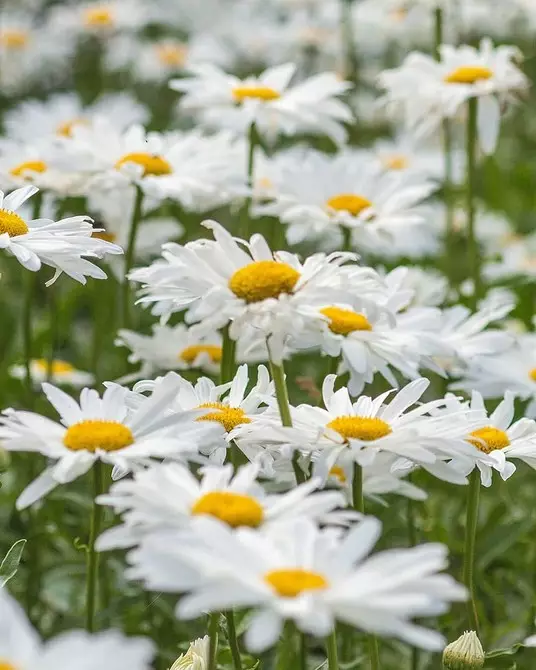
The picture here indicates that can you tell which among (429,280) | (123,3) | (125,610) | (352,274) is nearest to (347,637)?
(125,610)

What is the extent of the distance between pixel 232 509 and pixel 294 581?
0.12 meters

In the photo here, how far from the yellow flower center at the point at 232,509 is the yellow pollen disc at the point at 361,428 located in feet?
0.66

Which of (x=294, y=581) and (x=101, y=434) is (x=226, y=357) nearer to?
(x=101, y=434)

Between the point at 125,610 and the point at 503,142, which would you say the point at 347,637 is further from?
the point at 503,142

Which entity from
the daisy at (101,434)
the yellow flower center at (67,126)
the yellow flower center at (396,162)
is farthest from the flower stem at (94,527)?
the yellow flower center at (396,162)

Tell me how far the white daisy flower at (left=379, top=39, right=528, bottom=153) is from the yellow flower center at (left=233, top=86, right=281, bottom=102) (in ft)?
0.73

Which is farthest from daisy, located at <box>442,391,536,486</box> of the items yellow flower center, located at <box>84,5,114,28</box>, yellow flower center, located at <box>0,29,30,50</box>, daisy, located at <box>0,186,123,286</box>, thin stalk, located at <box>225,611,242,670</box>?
yellow flower center, located at <box>0,29,30,50</box>

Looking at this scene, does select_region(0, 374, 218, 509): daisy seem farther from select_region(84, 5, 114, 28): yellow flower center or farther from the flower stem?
select_region(84, 5, 114, 28): yellow flower center

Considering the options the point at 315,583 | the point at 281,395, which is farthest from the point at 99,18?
the point at 315,583

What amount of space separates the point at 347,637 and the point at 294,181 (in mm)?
647

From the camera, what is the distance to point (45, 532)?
1.51 meters

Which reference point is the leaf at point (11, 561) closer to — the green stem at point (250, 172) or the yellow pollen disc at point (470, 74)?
the green stem at point (250, 172)

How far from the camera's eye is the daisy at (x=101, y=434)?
3.00 ft

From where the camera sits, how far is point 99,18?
3600 mm
